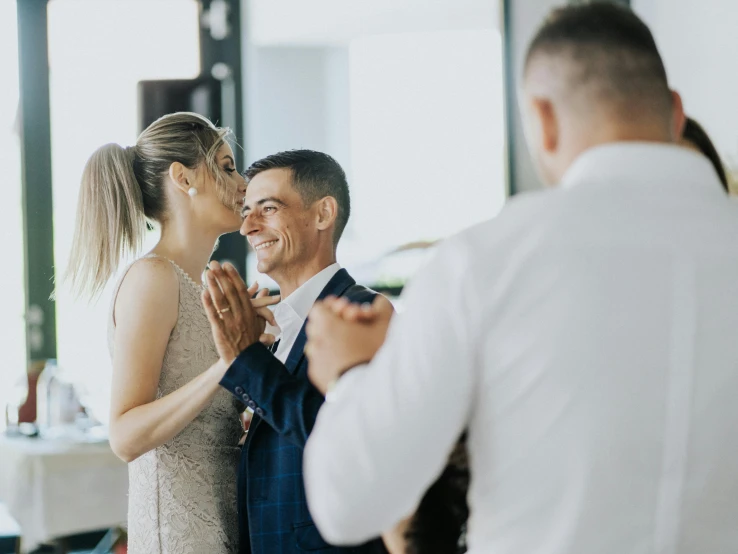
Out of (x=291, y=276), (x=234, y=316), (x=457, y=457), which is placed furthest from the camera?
(x=291, y=276)

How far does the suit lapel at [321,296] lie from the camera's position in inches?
67.5

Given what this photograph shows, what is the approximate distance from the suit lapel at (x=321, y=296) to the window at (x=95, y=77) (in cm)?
387

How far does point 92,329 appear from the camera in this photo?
548cm

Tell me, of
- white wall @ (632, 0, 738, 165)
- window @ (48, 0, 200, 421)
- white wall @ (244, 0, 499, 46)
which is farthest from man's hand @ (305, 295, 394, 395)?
white wall @ (244, 0, 499, 46)

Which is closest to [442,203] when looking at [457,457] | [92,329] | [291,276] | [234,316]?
[92,329]

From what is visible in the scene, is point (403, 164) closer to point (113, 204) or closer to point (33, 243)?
point (33, 243)

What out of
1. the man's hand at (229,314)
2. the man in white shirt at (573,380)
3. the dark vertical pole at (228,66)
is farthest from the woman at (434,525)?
the dark vertical pole at (228,66)

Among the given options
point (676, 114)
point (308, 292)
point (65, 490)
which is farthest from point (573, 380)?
point (65, 490)

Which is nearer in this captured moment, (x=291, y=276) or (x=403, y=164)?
(x=291, y=276)

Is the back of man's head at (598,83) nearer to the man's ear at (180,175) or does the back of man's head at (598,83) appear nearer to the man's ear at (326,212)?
the man's ear at (326,212)

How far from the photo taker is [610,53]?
98 centimetres

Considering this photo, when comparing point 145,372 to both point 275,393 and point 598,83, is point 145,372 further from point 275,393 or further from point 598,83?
point 598,83

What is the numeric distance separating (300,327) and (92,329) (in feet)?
13.0

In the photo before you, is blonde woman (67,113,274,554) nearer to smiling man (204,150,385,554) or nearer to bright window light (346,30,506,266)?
smiling man (204,150,385,554)
